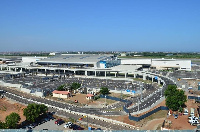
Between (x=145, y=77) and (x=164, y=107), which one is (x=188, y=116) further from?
(x=145, y=77)

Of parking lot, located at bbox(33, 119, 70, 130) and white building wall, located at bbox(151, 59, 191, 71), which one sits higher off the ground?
white building wall, located at bbox(151, 59, 191, 71)

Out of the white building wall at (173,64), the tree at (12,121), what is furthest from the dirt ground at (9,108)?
the white building wall at (173,64)

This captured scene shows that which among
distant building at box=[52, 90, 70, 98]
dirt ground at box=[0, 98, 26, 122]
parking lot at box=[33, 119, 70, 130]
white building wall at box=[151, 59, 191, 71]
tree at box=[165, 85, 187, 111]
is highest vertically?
white building wall at box=[151, 59, 191, 71]

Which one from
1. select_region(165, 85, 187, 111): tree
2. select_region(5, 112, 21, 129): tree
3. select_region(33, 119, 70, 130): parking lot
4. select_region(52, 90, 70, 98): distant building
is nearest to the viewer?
select_region(5, 112, 21, 129): tree

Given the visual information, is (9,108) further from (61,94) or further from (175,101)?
(175,101)

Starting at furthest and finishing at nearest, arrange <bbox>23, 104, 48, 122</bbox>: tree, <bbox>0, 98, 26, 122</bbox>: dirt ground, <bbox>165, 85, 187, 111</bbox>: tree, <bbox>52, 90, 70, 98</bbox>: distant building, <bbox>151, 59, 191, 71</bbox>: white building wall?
<bbox>151, 59, 191, 71</bbox>: white building wall, <bbox>52, 90, 70, 98</bbox>: distant building, <bbox>0, 98, 26, 122</bbox>: dirt ground, <bbox>165, 85, 187, 111</bbox>: tree, <bbox>23, 104, 48, 122</bbox>: tree

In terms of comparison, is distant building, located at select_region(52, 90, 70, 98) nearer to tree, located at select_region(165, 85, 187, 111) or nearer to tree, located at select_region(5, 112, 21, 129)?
tree, located at select_region(5, 112, 21, 129)

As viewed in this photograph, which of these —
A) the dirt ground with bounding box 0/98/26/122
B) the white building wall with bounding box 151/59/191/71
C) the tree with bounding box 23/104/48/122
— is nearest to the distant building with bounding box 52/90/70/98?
the dirt ground with bounding box 0/98/26/122

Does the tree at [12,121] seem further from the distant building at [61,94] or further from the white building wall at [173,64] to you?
the white building wall at [173,64]

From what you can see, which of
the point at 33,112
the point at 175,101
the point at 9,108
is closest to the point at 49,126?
the point at 33,112
